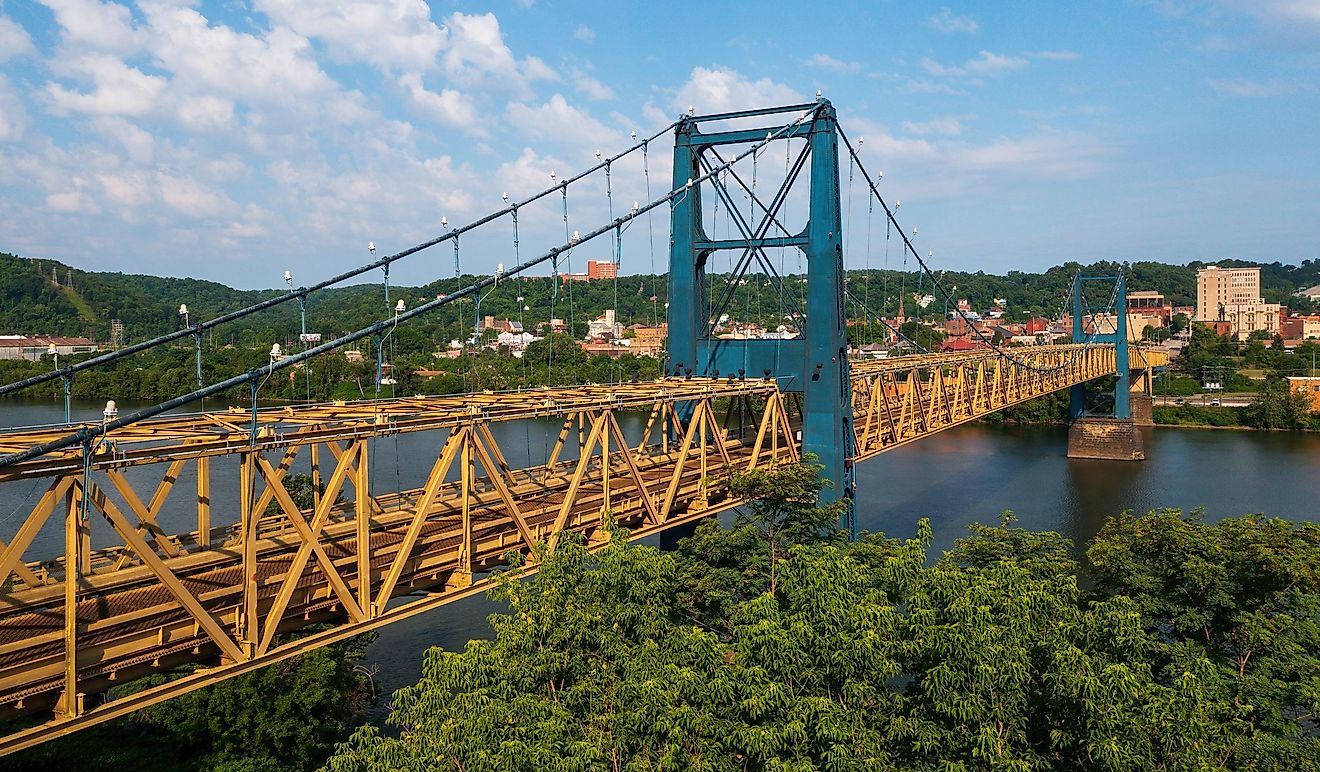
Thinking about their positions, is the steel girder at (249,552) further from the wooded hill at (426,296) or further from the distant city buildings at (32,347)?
the distant city buildings at (32,347)

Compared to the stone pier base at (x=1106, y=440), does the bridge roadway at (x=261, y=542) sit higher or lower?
higher

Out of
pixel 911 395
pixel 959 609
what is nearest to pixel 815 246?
pixel 911 395

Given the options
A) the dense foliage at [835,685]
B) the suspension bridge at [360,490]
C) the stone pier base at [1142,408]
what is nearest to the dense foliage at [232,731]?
the suspension bridge at [360,490]

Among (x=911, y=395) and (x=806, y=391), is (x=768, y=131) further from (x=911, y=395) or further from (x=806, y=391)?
(x=911, y=395)

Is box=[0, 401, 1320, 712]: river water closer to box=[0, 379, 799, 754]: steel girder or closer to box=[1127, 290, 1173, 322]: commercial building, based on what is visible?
box=[0, 379, 799, 754]: steel girder

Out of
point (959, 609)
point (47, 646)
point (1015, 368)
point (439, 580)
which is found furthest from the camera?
point (1015, 368)

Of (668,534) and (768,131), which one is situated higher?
(768,131)
